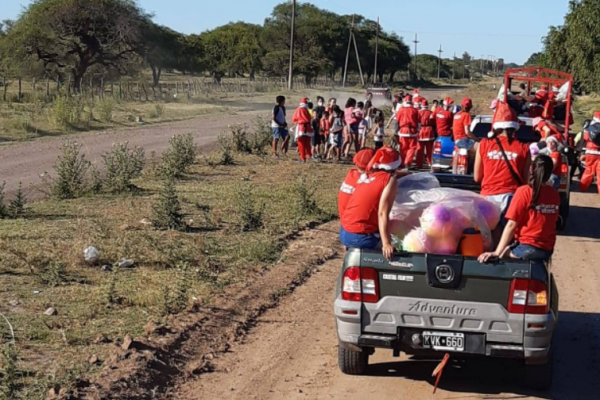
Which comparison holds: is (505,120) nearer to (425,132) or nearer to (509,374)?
(509,374)

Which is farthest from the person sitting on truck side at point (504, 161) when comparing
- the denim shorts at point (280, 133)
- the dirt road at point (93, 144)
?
the denim shorts at point (280, 133)

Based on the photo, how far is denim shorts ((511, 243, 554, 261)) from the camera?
251 inches

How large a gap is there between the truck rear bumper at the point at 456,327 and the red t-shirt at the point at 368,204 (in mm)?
668

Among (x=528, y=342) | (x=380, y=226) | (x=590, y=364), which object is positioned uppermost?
(x=380, y=226)

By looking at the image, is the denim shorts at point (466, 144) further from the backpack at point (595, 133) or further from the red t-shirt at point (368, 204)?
the red t-shirt at point (368, 204)

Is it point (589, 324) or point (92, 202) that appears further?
point (92, 202)

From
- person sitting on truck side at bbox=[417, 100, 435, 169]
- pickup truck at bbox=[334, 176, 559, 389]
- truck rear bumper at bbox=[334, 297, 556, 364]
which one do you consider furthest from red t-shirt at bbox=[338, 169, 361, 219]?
person sitting on truck side at bbox=[417, 100, 435, 169]

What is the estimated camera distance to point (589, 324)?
335 inches

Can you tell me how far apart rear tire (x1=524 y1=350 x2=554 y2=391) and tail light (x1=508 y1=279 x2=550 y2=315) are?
73 centimetres

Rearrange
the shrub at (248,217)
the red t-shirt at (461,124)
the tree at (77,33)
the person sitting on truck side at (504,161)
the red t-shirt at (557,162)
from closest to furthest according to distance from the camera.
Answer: the person sitting on truck side at (504,161)
the shrub at (248,217)
the red t-shirt at (557,162)
the red t-shirt at (461,124)
the tree at (77,33)

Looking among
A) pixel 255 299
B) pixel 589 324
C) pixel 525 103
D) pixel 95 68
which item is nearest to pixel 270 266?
pixel 255 299

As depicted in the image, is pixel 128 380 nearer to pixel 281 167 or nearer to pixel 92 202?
pixel 92 202

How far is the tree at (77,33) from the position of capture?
47.8 m

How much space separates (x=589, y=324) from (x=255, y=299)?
349 centimetres
